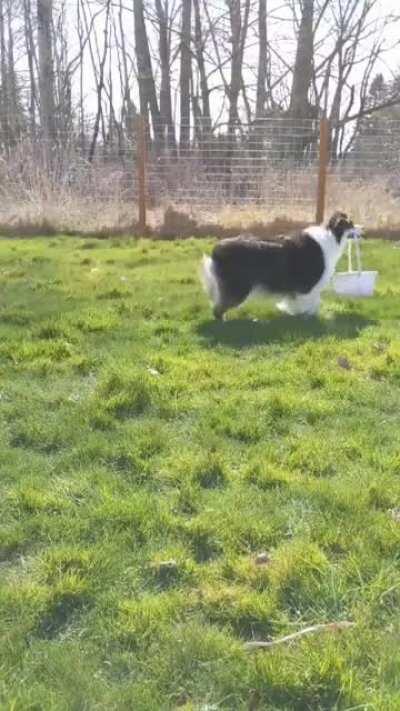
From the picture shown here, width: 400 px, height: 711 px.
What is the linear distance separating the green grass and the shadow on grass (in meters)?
0.03

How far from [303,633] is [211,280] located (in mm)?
3932

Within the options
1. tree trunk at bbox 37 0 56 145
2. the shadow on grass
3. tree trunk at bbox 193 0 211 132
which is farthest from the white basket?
tree trunk at bbox 193 0 211 132

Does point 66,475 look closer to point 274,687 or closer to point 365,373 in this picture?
point 274,687

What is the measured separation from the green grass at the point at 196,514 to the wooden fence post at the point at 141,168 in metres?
5.97

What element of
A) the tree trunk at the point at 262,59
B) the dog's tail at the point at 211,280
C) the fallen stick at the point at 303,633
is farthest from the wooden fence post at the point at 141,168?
the fallen stick at the point at 303,633

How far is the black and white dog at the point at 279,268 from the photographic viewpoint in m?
5.73

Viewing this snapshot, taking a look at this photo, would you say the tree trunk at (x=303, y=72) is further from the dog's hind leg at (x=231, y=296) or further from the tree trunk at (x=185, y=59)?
the dog's hind leg at (x=231, y=296)

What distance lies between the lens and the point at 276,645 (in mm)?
2150

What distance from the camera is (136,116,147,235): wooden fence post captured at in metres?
11.3

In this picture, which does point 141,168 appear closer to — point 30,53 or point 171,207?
point 171,207

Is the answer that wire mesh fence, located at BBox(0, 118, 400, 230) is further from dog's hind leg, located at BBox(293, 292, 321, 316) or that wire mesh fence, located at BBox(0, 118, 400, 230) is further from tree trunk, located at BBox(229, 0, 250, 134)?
tree trunk, located at BBox(229, 0, 250, 134)

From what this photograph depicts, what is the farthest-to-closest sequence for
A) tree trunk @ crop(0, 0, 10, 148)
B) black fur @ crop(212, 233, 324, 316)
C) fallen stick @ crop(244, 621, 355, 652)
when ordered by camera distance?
tree trunk @ crop(0, 0, 10, 148) < black fur @ crop(212, 233, 324, 316) < fallen stick @ crop(244, 621, 355, 652)

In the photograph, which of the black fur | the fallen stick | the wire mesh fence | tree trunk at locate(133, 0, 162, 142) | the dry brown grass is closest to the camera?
the fallen stick

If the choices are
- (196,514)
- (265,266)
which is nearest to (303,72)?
(265,266)
